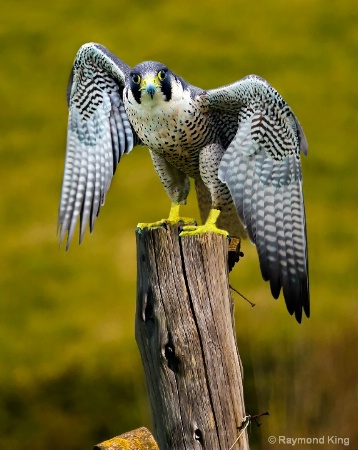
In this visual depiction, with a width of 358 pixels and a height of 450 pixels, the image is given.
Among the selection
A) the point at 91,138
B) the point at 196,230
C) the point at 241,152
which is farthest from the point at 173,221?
the point at 91,138

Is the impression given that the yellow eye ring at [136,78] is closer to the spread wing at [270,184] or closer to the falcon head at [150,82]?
the falcon head at [150,82]

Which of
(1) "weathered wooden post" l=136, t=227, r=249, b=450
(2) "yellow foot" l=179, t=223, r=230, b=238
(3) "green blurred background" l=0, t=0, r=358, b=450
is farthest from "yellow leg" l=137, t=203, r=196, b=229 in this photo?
(3) "green blurred background" l=0, t=0, r=358, b=450

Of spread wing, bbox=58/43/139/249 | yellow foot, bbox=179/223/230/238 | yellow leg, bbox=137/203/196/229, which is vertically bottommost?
yellow foot, bbox=179/223/230/238

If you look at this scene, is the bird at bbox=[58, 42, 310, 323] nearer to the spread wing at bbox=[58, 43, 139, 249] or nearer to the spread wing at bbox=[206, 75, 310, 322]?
the spread wing at bbox=[206, 75, 310, 322]

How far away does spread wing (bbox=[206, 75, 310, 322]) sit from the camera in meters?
4.15

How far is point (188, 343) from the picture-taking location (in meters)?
3.64

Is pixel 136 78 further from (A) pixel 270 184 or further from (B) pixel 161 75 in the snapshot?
(A) pixel 270 184

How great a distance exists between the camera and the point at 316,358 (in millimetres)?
6469

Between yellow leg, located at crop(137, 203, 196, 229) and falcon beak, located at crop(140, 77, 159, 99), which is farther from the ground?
falcon beak, located at crop(140, 77, 159, 99)

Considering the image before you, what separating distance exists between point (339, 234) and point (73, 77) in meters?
3.65

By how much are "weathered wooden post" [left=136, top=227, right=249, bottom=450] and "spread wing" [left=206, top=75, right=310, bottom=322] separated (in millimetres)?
497

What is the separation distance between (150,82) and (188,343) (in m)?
1.08

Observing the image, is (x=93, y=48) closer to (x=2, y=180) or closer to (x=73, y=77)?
(x=73, y=77)

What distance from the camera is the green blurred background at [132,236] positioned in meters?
6.56
